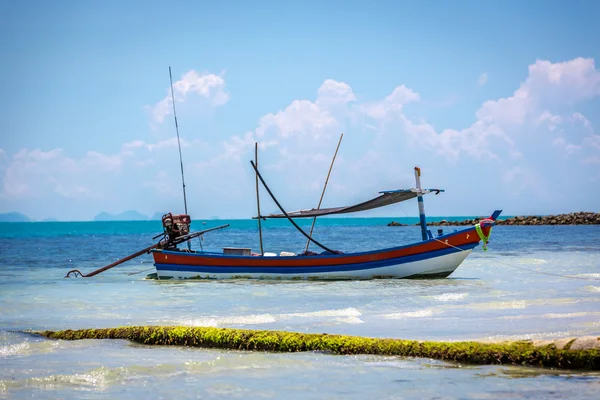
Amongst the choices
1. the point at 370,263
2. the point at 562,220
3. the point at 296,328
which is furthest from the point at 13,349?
the point at 562,220

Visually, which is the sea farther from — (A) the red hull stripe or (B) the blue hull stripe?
(A) the red hull stripe

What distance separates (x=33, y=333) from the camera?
44.6 ft

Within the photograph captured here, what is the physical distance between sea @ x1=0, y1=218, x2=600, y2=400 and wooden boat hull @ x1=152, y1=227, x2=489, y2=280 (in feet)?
1.67

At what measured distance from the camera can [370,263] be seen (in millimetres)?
23422

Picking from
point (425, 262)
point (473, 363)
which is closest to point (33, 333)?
point (473, 363)

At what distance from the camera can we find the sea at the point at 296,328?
28.2 feet

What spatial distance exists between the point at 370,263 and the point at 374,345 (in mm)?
13203

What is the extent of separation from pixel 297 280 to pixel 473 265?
12898mm

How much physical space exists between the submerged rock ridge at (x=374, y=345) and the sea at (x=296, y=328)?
0.19m

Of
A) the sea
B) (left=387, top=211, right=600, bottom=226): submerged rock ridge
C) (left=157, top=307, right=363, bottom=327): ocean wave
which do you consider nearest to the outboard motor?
the sea

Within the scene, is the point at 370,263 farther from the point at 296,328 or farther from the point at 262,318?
the point at 296,328

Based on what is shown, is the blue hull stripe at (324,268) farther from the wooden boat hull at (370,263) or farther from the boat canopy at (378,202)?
the boat canopy at (378,202)

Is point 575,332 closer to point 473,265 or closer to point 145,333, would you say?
point 145,333

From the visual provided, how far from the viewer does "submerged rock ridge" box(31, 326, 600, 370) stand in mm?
8969
